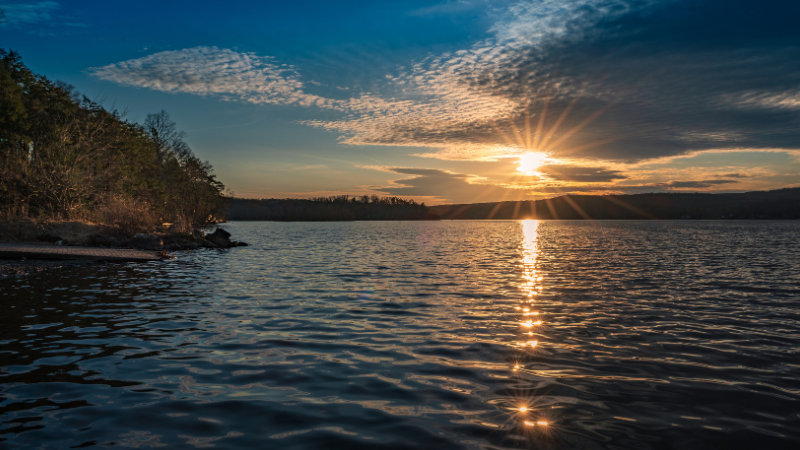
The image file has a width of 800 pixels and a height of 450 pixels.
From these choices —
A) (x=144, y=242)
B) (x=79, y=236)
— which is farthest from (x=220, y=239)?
(x=79, y=236)

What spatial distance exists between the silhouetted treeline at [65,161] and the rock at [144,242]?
311 centimetres

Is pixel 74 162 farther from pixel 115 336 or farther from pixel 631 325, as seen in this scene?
pixel 631 325

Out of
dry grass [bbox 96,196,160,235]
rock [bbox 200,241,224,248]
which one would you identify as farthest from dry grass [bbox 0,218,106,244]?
rock [bbox 200,241,224,248]

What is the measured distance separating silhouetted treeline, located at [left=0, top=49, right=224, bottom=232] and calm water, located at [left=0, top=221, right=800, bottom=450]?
83.5 feet

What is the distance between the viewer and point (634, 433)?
5.22m

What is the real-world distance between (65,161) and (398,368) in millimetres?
43823

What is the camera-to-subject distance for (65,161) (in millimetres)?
38281

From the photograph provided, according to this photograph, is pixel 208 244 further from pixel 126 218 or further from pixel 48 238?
pixel 48 238

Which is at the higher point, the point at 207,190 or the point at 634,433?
the point at 207,190

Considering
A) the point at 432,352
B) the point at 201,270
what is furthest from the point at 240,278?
the point at 432,352

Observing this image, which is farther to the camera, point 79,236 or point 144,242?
point 144,242

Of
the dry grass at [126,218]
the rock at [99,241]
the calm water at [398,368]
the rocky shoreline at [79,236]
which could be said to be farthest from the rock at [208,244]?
the calm water at [398,368]

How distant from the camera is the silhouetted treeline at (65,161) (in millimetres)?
35812

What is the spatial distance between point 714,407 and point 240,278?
1843cm
